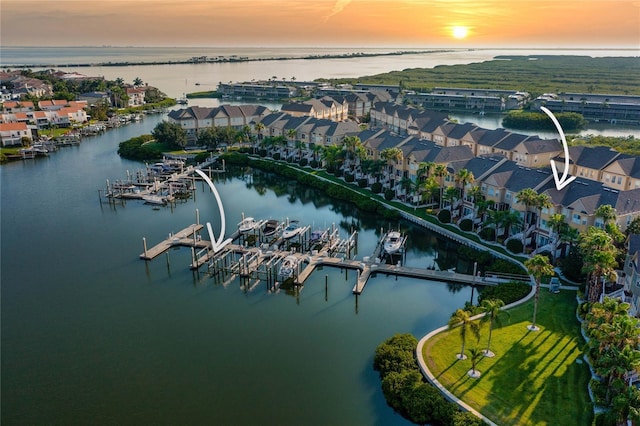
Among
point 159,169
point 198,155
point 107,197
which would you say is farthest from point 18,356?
point 198,155

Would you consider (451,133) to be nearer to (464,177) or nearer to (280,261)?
(464,177)

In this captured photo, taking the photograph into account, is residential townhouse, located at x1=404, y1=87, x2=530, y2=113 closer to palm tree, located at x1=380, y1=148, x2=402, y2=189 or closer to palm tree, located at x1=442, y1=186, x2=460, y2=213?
palm tree, located at x1=380, y1=148, x2=402, y2=189

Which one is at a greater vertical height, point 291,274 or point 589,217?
point 589,217

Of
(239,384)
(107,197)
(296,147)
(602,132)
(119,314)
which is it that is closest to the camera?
(239,384)

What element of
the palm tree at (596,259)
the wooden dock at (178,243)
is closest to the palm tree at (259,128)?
the wooden dock at (178,243)

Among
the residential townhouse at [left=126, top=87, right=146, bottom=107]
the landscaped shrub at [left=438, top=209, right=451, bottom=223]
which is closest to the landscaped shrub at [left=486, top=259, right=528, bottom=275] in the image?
the landscaped shrub at [left=438, top=209, right=451, bottom=223]

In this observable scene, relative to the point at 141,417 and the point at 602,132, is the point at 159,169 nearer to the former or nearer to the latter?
the point at 141,417
